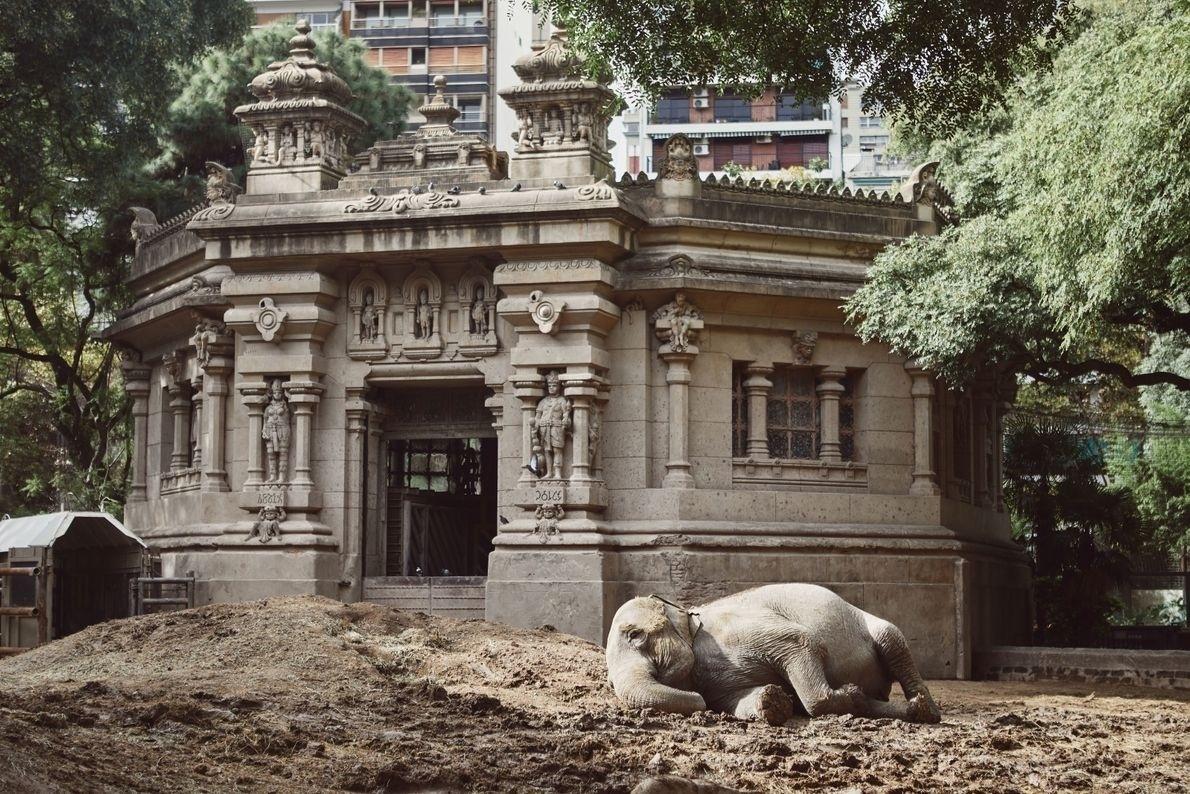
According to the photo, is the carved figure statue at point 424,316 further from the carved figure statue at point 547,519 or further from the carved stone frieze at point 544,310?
the carved figure statue at point 547,519

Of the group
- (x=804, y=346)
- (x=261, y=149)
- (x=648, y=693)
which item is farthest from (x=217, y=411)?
(x=648, y=693)

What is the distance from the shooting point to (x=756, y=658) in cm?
1238

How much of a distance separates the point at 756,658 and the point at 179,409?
14.1 meters

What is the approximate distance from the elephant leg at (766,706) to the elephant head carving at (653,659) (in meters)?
0.29

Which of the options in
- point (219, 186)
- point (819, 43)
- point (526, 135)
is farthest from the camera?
point (219, 186)

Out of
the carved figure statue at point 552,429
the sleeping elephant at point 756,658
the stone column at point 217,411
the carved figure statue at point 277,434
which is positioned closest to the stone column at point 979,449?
the carved figure statue at point 552,429

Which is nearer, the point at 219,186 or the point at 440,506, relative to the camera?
the point at 219,186

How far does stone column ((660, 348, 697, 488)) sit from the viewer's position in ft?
66.7

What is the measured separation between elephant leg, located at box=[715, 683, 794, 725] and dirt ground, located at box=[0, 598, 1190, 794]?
196 mm

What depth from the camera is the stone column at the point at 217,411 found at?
→ 864 inches

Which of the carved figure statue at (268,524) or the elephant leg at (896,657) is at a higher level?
the carved figure statue at (268,524)

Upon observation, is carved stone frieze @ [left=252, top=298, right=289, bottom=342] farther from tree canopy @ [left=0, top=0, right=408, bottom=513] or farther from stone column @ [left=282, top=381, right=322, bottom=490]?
tree canopy @ [left=0, top=0, right=408, bottom=513]

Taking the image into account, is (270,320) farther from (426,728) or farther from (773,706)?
(773,706)

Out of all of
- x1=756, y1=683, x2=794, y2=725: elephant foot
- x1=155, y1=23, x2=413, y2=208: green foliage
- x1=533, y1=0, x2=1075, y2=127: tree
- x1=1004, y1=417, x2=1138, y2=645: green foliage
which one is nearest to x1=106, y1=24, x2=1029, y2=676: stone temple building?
x1=1004, y1=417, x2=1138, y2=645: green foliage
